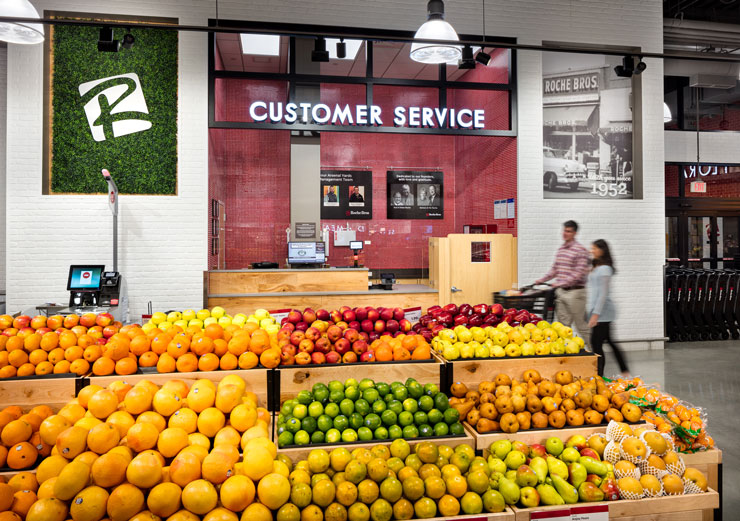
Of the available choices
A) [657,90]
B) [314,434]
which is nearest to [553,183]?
[657,90]

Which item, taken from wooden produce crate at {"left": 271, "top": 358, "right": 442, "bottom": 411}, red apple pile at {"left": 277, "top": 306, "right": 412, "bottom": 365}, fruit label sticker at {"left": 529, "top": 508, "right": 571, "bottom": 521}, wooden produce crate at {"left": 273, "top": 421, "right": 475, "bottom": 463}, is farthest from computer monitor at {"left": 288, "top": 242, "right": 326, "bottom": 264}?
fruit label sticker at {"left": 529, "top": 508, "right": 571, "bottom": 521}

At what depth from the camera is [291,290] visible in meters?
6.78

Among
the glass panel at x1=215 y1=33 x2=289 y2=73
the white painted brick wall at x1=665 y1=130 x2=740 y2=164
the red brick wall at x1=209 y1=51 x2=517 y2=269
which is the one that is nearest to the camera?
the glass panel at x1=215 y1=33 x2=289 y2=73

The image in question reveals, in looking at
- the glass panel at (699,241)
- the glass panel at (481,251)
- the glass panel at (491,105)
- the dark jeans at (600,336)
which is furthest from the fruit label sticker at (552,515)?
the glass panel at (699,241)

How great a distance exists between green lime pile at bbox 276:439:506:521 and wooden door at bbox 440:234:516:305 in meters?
5.19

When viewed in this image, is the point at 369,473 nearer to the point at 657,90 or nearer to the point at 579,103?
the point at 579,103

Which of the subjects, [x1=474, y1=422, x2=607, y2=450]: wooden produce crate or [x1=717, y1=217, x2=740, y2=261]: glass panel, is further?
[x1=717, y1=217, x2=740, y2=261]: glass panel

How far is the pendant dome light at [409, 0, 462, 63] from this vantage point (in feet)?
15.0

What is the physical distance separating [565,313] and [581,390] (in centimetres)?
278

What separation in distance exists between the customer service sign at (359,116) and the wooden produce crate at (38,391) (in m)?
4.78

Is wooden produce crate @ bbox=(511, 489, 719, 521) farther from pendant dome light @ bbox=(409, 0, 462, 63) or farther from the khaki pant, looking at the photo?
pendant dome light @ bbox=(409, 0, 462, 63)

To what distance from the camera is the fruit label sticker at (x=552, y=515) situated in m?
2.12

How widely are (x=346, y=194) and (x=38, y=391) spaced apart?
7.61 metres

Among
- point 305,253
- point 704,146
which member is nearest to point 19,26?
point 305,253
